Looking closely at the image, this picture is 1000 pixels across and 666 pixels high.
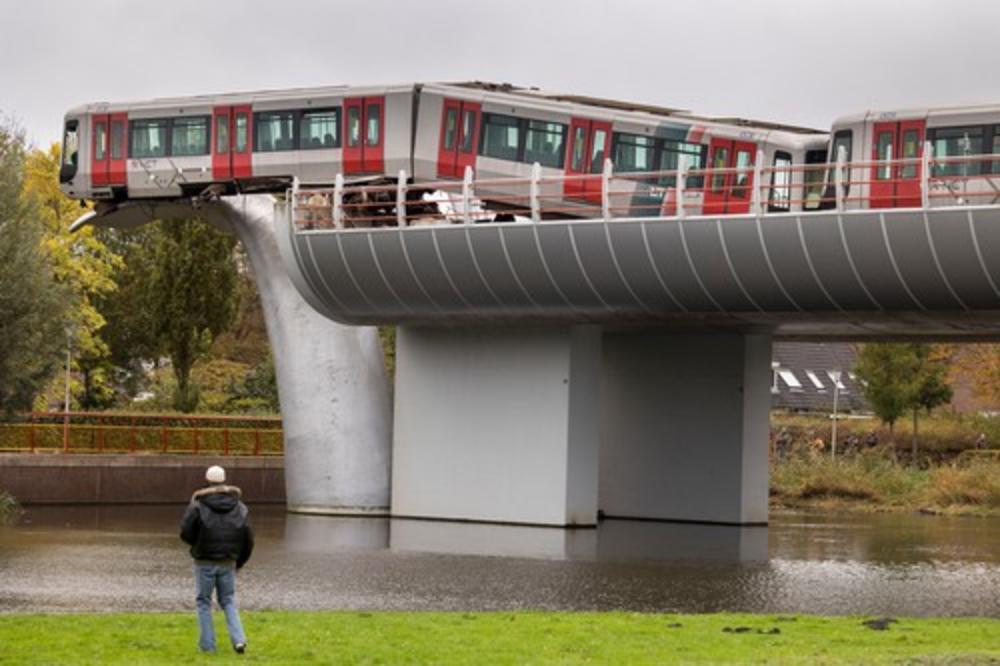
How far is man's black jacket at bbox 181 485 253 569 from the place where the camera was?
16.1 metres

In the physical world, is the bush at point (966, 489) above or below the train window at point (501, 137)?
below

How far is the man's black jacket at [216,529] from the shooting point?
1606 centimetres

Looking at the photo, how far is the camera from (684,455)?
41.4 m

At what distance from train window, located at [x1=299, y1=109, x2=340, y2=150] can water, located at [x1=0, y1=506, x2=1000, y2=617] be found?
8.24 metres

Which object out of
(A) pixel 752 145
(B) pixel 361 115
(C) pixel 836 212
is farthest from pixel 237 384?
(C) pixel 836 212

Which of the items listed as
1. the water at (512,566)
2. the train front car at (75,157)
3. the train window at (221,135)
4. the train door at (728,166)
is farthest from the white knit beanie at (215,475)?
the train front car at (75,157)

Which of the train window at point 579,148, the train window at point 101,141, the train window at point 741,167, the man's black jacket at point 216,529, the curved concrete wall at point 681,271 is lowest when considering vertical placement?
the man's black jacket at point 216,529

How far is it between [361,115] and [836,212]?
44.5ft

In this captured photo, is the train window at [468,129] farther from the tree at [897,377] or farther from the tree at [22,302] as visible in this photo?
the tree at [897,377]

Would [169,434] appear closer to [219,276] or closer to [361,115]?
[361,115]

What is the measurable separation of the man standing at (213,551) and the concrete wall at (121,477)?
2583 cm

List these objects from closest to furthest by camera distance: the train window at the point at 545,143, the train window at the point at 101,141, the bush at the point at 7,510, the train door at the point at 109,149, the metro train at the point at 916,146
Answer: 1. the metro train at the point at 916,146
2. the bush at the point at 7,510
3. the train window at the point at 545,143
4. the train door at the point at 109,149
5. the train window at the point at 101,141

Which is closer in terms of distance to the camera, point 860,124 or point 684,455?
point 860,124

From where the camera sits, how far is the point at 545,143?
40688 mm
